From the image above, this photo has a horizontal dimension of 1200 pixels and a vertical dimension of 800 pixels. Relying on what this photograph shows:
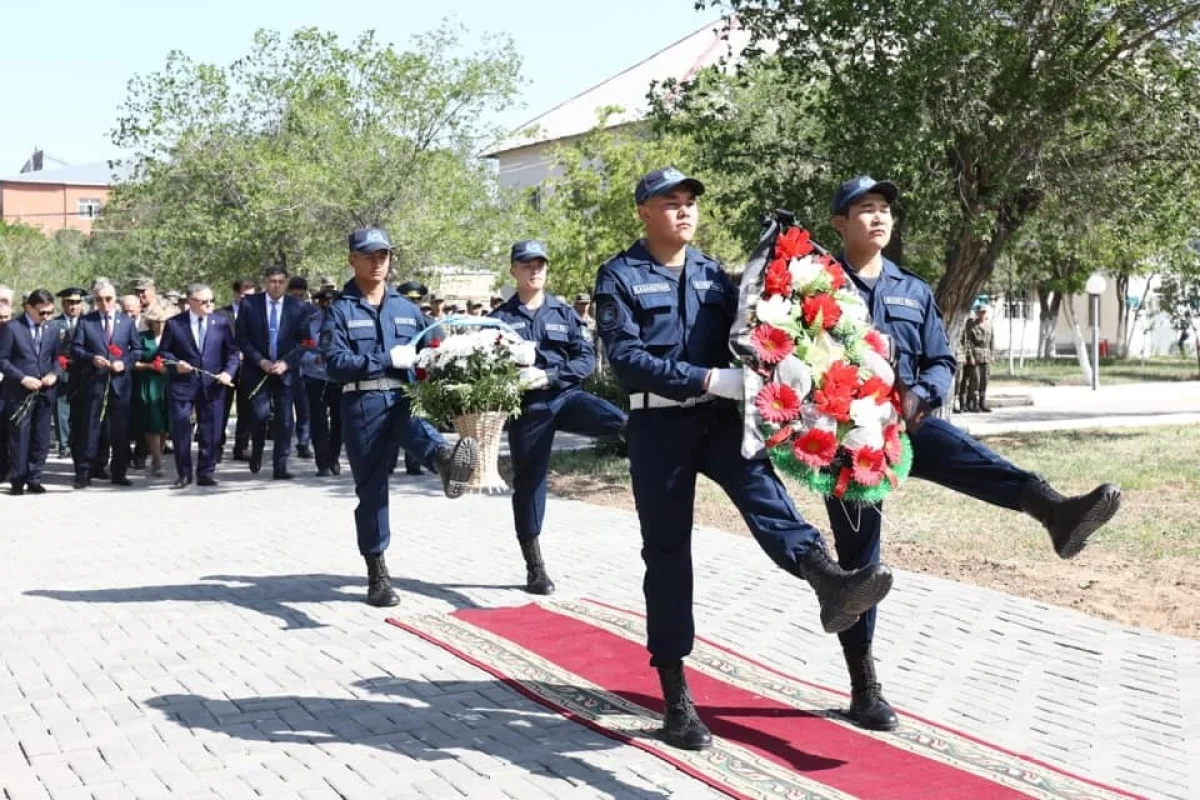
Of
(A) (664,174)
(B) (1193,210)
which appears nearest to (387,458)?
(A) (664,174)

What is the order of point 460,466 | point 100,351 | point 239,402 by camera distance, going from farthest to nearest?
point 239,402 < point 100,351 < point 460,466

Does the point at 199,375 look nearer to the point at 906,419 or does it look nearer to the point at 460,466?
the point at 460,466

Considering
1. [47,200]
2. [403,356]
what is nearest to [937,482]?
[403,356]

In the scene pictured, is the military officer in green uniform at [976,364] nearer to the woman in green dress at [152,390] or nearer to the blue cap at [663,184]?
the woman in green dress at [152,390]

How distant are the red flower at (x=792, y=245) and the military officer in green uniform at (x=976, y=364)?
792 inches

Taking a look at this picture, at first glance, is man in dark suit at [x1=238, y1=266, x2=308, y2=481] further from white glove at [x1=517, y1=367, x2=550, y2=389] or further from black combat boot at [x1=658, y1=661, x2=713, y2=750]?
black combat boot at [x1=658, y1=661, x2=713, y2=750]

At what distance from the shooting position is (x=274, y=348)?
631 inches

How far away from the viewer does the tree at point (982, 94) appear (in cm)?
1541

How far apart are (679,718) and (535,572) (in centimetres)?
338

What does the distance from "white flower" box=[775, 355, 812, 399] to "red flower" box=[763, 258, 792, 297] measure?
27 centimetres

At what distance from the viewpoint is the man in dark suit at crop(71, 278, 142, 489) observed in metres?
15.7

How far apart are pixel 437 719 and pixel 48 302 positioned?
11340mm

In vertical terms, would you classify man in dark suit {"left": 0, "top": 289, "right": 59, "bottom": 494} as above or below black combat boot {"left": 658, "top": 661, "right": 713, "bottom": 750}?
above

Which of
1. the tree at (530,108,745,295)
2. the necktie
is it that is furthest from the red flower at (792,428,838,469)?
the tree at (530,108,745,295)
